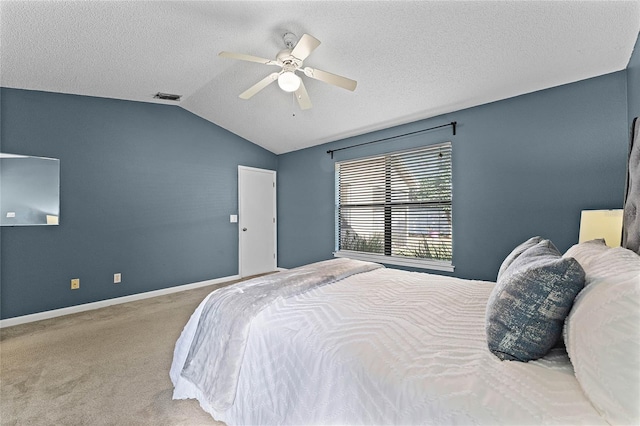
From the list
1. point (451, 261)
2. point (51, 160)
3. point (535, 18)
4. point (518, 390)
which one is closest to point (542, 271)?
point (518, 390)

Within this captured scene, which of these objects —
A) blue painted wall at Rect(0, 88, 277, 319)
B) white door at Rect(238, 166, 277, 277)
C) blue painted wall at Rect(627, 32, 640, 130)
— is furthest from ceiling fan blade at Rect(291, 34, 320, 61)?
white door at Rect(238, 166, 277, 277)

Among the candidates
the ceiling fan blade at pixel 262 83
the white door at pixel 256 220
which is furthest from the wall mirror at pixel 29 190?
the ceiling fan blade at pixel 262 83

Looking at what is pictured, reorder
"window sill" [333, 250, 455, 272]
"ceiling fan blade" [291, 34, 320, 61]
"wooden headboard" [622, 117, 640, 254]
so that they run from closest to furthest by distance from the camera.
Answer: "wooden headboard" [622, 117, 640, 254]
"ceiling fan blade" [291, 34, 320, 61]
"window sill" [333, 250, 455, 272]

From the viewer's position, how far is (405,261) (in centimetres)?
378

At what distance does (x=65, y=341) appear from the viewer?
2648mm

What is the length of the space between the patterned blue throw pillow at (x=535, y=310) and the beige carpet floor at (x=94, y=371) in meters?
1.62

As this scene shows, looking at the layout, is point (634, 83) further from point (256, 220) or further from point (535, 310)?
point (256, 220)

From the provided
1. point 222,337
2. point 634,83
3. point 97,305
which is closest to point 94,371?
point 222,337

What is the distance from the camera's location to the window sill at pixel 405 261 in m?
3.46

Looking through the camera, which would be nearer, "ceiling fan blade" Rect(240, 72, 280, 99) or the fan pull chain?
"ceiling fan blade" Rect(240, 72, 280, 99)

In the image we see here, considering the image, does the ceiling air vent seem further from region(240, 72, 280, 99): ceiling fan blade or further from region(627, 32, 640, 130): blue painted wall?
region(627, 32, 640, 130): blue painted wall

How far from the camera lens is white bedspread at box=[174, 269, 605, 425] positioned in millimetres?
827

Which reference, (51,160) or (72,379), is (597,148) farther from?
(51,160)

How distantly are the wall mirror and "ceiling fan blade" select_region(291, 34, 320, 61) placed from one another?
322cm
